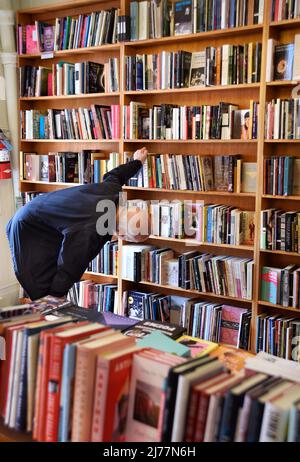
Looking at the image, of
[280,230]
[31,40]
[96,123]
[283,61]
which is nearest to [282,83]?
[283,61]

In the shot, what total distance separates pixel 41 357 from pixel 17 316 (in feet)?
1.07

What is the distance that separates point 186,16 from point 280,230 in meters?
A: 1.61

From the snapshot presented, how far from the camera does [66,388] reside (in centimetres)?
143

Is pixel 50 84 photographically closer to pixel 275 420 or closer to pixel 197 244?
pixel 197 244

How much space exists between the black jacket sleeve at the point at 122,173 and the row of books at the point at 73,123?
23.4 inches

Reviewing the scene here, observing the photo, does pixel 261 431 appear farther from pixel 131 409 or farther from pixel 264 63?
pixel 264 63

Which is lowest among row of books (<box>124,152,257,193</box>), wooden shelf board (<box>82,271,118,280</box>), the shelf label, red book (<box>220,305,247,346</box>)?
red book (<box>220,305,247,346</box>)

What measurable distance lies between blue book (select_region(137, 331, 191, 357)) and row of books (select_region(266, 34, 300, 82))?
1929mm

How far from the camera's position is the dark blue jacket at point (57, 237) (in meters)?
2.86

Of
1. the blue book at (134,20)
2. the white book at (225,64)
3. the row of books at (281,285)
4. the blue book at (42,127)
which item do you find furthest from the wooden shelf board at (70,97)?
the row of books at (281,285)

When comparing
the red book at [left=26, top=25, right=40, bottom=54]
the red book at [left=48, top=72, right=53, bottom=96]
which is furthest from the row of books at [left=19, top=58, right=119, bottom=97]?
the red book at [left=26, top=25, right=40, bottom=54]

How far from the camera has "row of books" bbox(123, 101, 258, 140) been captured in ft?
11.5

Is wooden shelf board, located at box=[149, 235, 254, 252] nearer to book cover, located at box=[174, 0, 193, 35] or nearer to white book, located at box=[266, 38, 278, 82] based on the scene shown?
white book, located at box=[266, 38, 278, 82]

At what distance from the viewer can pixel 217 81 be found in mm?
3561
